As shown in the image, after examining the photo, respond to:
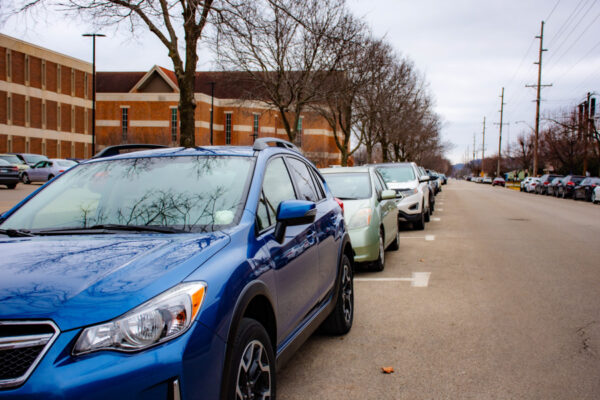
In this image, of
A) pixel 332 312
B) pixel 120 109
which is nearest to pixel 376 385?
pixel 332 312

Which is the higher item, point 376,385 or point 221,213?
point 221,213

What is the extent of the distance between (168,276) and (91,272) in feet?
1.16

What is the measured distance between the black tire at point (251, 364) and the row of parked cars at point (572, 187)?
3260 centimetres

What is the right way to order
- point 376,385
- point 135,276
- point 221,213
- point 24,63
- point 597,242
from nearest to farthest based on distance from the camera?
point 135,276
point 221,213
point 376,385
point 597,242
point 24,63

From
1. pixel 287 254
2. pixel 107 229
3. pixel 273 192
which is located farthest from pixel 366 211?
pixel 107 229

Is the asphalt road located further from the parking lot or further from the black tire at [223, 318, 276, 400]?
the black tire at [223, 318, 276, 400]

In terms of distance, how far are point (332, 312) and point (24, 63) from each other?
55.2 metres

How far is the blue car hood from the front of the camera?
2.22 metres

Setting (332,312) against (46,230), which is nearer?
(46,230)

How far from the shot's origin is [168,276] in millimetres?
2453

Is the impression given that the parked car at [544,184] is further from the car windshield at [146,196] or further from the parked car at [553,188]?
the car windshield at [146,196]

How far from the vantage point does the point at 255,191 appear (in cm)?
355

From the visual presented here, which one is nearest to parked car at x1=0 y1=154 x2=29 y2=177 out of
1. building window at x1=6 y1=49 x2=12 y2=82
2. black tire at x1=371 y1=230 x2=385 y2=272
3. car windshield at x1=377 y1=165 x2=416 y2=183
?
building window at x1=6 y1=49 x2=12 y2=82

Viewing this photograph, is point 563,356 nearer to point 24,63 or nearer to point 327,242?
point 327,242
